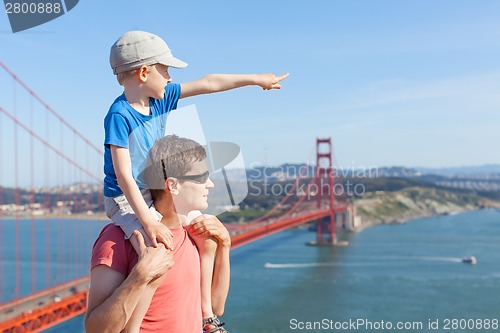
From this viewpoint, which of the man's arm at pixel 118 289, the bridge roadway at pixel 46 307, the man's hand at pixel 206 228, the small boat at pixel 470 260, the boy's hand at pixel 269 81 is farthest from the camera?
the small boat at pixel 470 260

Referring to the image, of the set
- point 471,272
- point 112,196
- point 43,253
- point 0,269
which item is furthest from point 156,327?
point 43,253

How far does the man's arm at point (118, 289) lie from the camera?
0.67 m

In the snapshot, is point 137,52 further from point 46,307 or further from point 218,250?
point 46,307

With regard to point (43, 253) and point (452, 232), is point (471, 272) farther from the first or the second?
point (43, 253)

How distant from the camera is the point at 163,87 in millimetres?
755

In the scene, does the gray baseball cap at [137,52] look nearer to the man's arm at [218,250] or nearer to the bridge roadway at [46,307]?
the man's arm at [218,250]

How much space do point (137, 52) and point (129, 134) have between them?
4.0 inches

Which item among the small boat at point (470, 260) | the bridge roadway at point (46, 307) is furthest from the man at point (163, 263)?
the small boat at point (470, 260)

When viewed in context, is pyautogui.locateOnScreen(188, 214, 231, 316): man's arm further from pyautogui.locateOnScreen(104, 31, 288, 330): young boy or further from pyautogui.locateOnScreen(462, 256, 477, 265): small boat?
pyautogui.locateOnScreen(462, 256, 477, 265): small boat

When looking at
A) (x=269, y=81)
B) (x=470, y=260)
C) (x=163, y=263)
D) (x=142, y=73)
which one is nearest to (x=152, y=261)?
(x=163, y=263)

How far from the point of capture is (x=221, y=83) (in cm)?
86

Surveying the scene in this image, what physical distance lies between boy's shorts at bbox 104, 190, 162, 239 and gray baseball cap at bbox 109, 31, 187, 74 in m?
0.16

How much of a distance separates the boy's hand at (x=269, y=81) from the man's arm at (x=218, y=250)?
219 millimetres

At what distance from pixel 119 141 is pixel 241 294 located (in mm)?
11523
